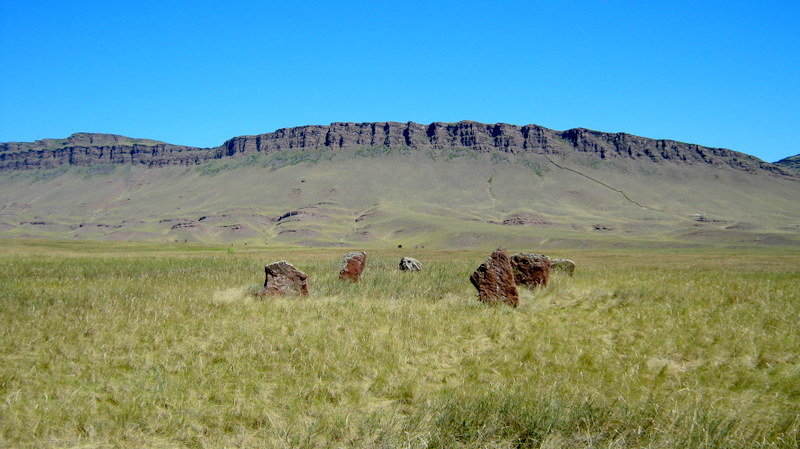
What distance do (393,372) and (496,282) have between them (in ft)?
22.2

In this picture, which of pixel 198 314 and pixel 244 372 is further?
pixel 198 314

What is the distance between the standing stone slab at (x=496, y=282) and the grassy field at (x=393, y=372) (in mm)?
585

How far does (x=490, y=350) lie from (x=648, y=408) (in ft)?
10.8

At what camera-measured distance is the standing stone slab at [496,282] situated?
48.3 feet

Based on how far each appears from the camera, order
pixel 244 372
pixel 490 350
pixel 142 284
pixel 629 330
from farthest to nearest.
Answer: pixel 142 284
pixel 629 330
pixel 490 350
pixel 244 372

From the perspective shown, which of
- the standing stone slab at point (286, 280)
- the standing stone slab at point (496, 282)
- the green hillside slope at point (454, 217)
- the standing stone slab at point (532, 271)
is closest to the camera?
the standing stone slab at point (496, 282)

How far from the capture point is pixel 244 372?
870cm

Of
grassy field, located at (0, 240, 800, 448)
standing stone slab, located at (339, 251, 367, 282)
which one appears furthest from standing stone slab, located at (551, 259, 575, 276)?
standing stone slab, located at (339, 251, 367, 282)

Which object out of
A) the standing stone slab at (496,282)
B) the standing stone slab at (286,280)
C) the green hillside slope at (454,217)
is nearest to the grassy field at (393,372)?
the standing stone slab at (496,282)

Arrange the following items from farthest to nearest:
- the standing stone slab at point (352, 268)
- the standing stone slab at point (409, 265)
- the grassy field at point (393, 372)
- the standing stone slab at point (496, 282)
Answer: the standing stone slab at point (409, 265) → the standing stone slab at point (352, 268) → the standing stone slab at point (496, 282) → the grassy field at point (393, 372)

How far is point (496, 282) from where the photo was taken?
49.0 feet

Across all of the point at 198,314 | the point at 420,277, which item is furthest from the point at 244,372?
the point at 420,277

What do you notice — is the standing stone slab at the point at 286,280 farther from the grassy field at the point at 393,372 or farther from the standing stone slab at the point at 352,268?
the standing stone slab at the point at 352,268

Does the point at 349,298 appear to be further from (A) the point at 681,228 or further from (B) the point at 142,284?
(A) the point at 681,228
